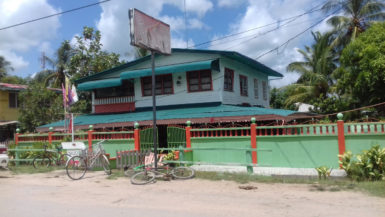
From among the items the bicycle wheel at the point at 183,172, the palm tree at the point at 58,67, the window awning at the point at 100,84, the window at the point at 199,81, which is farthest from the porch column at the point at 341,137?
the palm tree at the point at 58,67

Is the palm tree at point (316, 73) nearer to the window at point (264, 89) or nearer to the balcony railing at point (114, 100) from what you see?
the window at point (264, 89)

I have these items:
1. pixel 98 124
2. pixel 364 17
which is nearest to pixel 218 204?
pixel 98 124

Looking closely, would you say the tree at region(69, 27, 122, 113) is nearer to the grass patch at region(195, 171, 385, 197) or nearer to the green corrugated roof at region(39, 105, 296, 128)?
the green corrugated roof at region(39, 105, 296, 128)

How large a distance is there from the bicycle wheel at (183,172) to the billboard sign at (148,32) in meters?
3.66

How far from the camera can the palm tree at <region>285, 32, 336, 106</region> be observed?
2591 cm

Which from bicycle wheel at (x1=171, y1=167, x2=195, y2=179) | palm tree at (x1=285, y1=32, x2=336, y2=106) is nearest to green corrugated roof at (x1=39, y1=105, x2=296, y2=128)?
bicycle wheel at (x1=171, y1=167, x2=195, y2=179)

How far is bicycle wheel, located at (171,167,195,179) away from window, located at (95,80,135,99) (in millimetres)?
10116

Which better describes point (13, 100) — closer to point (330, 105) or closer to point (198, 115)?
point (198, 115)

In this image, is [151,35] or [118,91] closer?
[151,35]

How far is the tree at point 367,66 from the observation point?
15795mm

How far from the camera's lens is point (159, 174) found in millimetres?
Answer: 9742

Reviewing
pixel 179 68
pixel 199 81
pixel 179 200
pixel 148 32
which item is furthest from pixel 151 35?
pixel 199 81

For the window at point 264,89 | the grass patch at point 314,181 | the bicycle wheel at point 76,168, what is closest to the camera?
the grass patch at point 314,181

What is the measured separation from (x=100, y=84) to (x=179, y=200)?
43.9 feet
